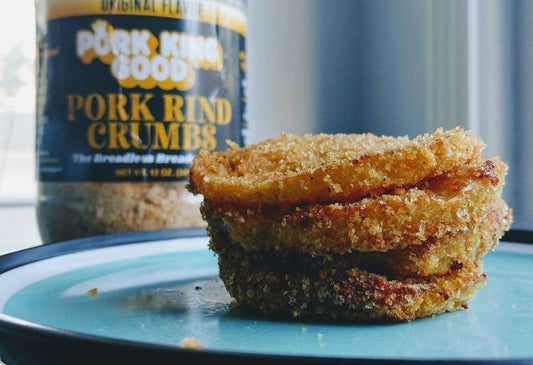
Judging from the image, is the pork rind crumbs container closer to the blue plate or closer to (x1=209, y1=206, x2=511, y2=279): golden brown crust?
the blue plate

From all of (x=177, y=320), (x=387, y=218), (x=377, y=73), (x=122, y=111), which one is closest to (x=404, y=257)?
(x=387, y=218)

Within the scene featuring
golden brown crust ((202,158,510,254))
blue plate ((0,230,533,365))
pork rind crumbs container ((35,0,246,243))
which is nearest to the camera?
blue plate ((0,230,533,365))

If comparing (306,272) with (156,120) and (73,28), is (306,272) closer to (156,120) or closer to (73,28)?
(156,120)

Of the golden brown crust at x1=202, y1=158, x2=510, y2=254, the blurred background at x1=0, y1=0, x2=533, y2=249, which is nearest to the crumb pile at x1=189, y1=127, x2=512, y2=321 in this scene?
the golden brown crust at x1=202, y1=158, x2=510, y2=254

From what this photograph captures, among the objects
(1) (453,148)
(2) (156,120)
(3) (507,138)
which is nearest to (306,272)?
(1) (453,148)

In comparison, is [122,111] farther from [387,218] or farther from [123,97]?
[387,218]
